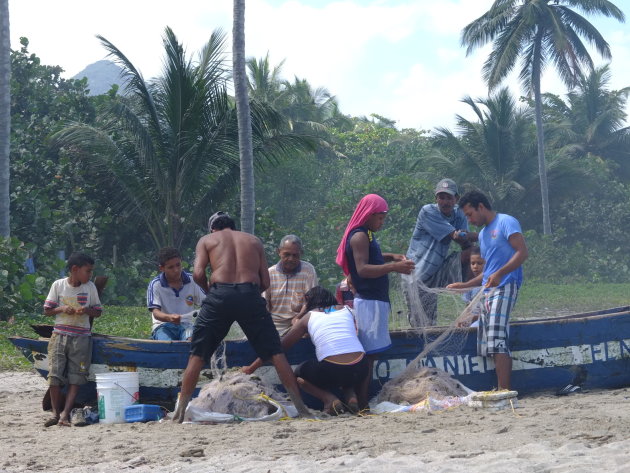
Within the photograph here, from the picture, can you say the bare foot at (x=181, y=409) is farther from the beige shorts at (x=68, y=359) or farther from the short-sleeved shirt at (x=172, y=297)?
the short-sleeved shirt at (x=172, y=297)

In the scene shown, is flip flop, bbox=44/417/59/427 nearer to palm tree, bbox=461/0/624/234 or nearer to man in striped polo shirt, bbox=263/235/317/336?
man in striped polo shirt, bbox=263/235/317/336

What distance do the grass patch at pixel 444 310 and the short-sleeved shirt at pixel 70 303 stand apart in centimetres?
143

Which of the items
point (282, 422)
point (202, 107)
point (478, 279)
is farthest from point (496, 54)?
point (282, 422)

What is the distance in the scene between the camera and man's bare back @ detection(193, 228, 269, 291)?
20.7ft

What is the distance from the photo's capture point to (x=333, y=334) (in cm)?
638

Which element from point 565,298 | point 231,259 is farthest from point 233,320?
point 565,298

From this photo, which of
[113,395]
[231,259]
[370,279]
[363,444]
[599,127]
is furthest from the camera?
[599,127]

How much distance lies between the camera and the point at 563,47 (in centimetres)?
2588

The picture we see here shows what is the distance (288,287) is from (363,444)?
95.2 inches

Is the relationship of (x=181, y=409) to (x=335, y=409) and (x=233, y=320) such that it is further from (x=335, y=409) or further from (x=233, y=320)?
(x=335, y=409)

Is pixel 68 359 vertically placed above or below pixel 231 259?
below

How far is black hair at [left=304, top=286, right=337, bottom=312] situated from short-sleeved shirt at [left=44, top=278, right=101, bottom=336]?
160 cm

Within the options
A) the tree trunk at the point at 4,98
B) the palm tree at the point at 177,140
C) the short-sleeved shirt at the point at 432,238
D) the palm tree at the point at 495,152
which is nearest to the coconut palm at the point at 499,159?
the palm tree at the point at 495,152

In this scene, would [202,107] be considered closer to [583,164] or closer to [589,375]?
[589,375]
